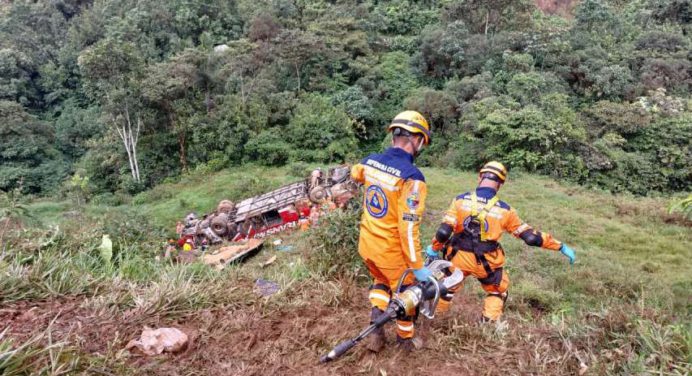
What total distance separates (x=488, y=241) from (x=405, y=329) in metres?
1.28

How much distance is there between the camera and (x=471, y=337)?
3152 mm

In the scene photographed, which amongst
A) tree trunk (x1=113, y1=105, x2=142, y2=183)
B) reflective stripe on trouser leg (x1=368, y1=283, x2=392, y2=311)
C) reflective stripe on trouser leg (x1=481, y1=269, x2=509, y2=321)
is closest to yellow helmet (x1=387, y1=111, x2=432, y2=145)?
reflective stripe on trouser leg (x1=368, y1=283, x2=392, y2=311)

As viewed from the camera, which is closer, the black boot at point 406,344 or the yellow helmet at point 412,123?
the yellow helmet at point 412,123

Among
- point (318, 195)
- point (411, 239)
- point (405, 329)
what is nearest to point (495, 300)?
point (405, 329)

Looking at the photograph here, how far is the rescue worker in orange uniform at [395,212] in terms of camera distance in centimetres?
281

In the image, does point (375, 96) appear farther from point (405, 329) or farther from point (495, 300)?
point (405, 329)

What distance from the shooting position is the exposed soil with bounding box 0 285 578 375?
2639 millimetres

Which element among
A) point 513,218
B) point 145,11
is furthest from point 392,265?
point 145,11

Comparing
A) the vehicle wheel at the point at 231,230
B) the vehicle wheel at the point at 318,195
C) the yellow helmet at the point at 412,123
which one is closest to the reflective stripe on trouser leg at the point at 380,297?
the yellow helmet at the point at 412,123

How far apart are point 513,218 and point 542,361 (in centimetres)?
134

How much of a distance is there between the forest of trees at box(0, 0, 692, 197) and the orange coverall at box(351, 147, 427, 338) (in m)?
11.8

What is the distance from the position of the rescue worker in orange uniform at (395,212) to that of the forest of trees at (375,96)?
11.8m

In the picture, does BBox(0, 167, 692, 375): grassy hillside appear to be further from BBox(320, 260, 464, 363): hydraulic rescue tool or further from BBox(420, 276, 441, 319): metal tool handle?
BBox(420, 276, 441, 319): metal tool handle

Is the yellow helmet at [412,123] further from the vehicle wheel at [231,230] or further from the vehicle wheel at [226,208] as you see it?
the vehicle wheel at [226,208]
